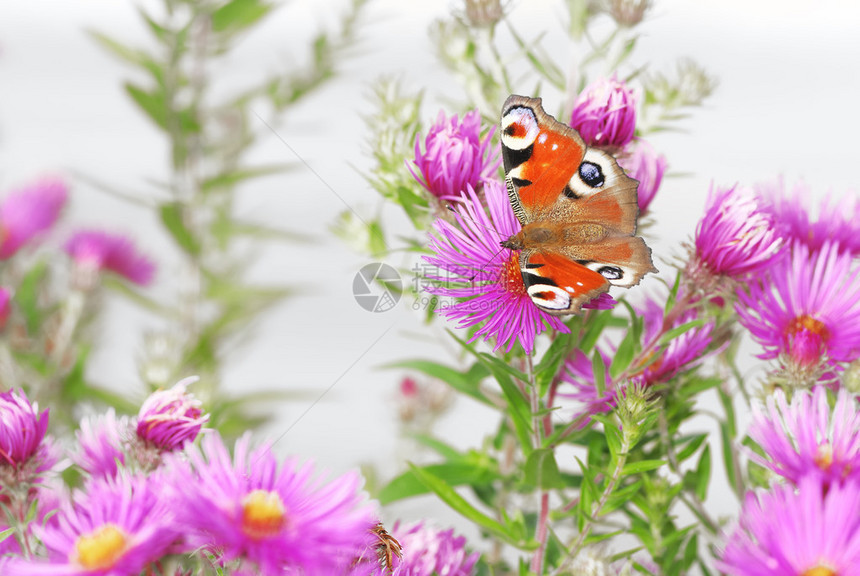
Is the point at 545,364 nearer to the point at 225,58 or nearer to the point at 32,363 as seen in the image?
the point at 32,363

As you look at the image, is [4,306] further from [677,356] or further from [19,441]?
[677,356]

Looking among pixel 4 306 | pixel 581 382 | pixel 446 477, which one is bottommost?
pixel 4 306

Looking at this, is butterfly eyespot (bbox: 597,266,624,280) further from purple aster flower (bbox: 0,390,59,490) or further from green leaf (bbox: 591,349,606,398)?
purple aster flower (bbox: 0,390,59,490)

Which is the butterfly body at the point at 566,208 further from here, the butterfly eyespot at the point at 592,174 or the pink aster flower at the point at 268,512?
the pink aster flower at the point at 268,512

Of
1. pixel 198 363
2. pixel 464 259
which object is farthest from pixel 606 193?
pixel 198 363

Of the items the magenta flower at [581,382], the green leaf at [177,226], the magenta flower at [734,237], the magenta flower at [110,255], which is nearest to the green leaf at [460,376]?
the magenta flower at [581,382]

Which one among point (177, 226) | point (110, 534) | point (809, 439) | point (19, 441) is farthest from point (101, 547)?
point (177, 226)
